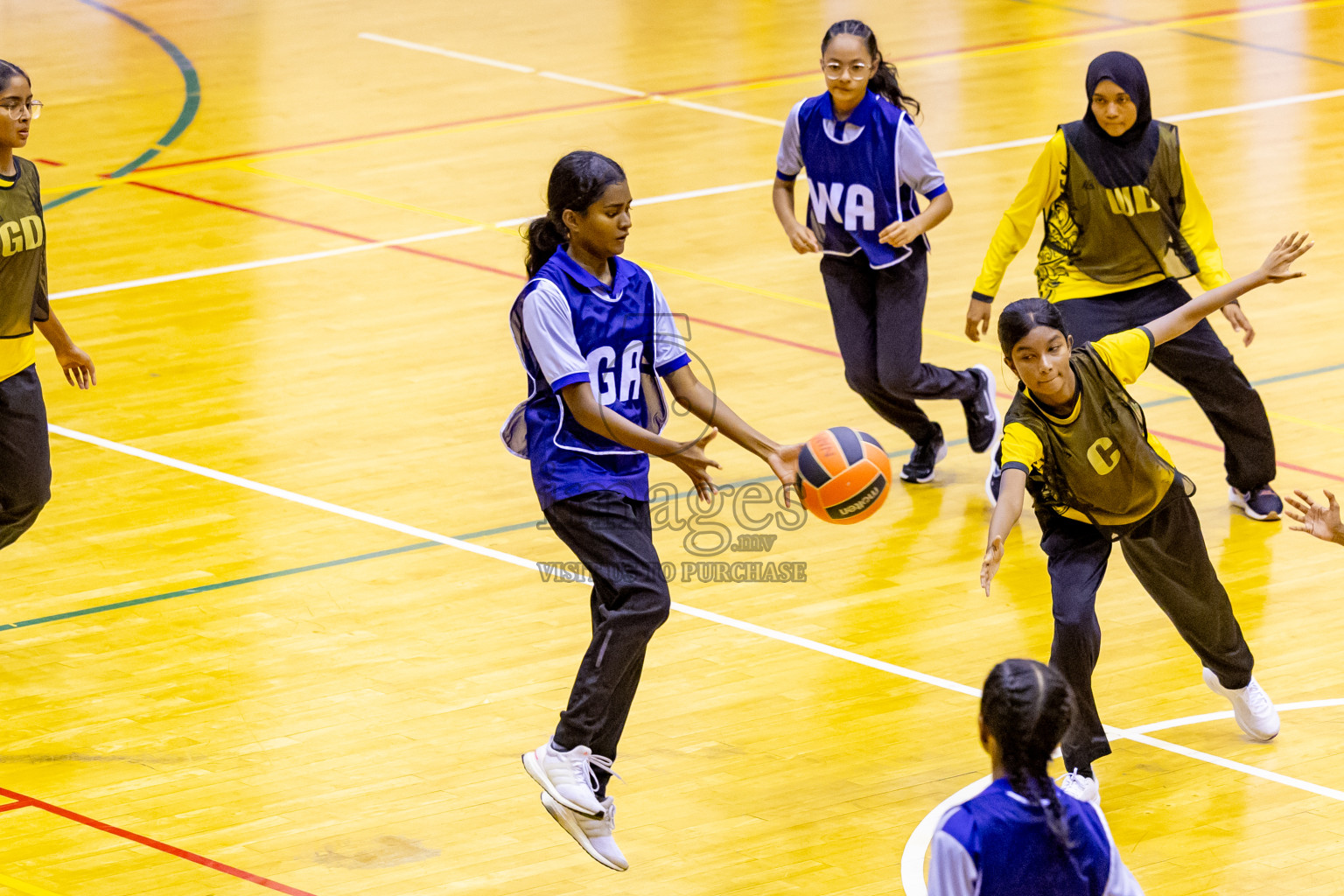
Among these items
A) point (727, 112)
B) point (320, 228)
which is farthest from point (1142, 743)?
point (727, 112)

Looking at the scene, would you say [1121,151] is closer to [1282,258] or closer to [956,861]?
[1282,258]

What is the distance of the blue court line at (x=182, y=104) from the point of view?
555 inches

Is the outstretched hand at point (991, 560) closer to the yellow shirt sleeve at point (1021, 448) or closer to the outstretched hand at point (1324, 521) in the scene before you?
the yellow shirt sleeve at point (1021, 448)

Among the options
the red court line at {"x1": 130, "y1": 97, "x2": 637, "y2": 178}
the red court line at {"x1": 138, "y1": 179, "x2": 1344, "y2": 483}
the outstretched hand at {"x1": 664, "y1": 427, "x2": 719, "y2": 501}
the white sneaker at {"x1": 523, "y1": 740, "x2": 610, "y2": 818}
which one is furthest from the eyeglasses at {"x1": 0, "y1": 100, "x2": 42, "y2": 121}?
the red court line at {"x1": 130, "y1": 97, "x2": 637, "y2": 178}

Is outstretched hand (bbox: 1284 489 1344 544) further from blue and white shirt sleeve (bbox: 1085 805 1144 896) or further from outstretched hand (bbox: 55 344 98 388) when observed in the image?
outstretched hand (bbox: 55 344 98 388)

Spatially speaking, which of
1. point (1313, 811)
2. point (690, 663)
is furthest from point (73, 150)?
point (1313, 811)

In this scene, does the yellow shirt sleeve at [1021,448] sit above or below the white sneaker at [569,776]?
above

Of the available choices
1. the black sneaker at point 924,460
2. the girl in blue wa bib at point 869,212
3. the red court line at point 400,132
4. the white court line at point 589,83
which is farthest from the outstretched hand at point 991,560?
the white court line at point 589,83

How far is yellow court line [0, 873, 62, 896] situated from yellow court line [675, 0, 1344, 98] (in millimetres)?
11937

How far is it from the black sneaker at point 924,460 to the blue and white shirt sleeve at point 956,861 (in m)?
5.63

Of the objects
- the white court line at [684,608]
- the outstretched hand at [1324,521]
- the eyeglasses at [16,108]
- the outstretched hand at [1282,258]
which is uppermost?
the eyeglasses at [16,108]

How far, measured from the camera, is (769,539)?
344 inches

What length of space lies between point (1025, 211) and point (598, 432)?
3057 mm

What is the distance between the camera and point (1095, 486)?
6.14 m
